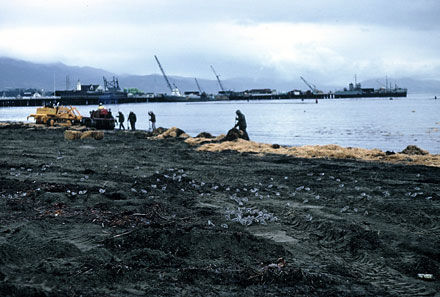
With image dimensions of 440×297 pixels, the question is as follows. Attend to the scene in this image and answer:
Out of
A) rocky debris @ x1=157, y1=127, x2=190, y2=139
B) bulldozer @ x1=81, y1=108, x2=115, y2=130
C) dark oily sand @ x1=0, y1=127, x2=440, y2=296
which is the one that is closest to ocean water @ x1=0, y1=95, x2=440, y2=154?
rocky debris @ x1=157, y1=127, x2=190, y2=139

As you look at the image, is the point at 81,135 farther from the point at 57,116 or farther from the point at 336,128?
the point at 336,128

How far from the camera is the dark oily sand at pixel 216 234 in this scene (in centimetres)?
548

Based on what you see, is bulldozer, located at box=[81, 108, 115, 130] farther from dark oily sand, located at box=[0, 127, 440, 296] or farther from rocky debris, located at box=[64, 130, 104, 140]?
dark oily sand, located at box=[0, 127, 440, 296]

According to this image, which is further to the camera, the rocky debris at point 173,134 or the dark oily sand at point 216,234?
the rocky debris at point 173,134

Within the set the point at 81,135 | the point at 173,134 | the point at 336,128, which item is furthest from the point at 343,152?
the point at 336,128

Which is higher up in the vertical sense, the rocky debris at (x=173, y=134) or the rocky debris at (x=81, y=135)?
the rocky debris at (x=81, y=135)

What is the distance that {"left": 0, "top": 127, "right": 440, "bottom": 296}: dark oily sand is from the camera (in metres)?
5.48

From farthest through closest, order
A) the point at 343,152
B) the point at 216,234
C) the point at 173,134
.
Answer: the point at 173,134 < the point at 343,152 < the point at 216,234

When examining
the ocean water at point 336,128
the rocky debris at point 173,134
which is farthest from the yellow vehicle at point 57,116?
the rocky debris at point 173,134

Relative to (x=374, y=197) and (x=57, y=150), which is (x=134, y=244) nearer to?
(x=374, y=197)

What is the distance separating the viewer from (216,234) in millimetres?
7113

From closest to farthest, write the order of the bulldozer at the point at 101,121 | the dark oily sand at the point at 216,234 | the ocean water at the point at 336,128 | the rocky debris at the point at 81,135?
the dark oily sand at the point at 216,234
the rocky debris at the point at 81,135
the ocean water at the point at 336,128
the bulldozer at the point at 101,121

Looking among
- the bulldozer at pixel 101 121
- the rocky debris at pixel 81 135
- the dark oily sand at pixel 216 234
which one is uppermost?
the bulldozer at pixel 101 121

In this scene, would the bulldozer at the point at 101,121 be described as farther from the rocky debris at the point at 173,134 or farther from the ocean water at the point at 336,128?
the rocky debris at the point at 173,134
